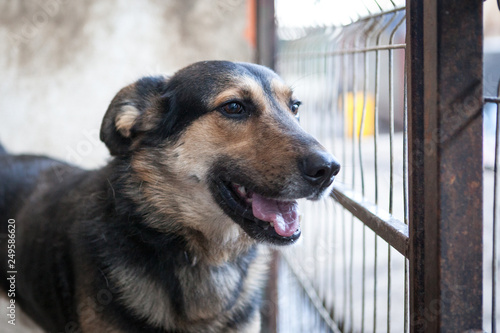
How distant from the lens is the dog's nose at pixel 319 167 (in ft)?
5.88

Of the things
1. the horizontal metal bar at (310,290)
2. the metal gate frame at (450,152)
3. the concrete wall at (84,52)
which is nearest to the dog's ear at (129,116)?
the metal gate frame at (450,152)

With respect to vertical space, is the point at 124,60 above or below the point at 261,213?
above

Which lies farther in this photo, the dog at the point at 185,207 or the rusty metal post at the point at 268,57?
the rusty metal post at the point at 268,57

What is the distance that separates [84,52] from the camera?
4242mm

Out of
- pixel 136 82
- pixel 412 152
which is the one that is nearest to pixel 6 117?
pixel 136 82

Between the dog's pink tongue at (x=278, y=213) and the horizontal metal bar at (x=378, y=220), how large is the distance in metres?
0.29

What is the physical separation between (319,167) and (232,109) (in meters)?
0.51

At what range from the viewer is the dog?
6.51ft

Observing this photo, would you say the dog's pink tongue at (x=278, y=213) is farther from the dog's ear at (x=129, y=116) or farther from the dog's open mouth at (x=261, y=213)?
the dog's ear at (x=129, y=116)

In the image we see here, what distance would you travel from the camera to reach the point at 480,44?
1.34 meters

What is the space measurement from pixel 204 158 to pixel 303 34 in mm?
2179

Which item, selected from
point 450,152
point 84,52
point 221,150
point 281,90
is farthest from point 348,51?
point 84,52

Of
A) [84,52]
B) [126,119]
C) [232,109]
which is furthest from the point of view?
[84,52]

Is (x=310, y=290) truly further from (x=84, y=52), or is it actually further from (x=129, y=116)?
(x=84, y=52)
